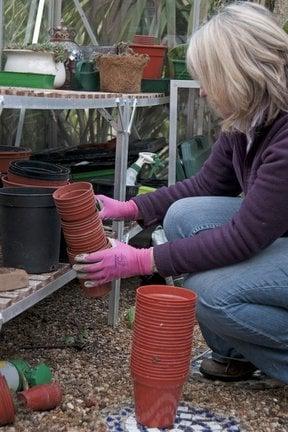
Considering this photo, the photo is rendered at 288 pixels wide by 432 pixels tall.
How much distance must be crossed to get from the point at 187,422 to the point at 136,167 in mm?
1722

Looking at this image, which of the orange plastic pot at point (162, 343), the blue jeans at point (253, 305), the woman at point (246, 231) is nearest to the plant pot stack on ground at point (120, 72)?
the woman at point (246, 231)

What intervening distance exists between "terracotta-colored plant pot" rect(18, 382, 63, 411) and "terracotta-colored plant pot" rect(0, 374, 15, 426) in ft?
0.32

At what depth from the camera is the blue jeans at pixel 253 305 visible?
227 centimetres

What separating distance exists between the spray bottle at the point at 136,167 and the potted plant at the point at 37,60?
20.7 inches

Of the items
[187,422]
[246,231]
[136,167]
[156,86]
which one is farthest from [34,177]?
Answer: [156,86]

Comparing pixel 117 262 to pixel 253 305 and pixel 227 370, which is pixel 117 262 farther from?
pixel 227 370

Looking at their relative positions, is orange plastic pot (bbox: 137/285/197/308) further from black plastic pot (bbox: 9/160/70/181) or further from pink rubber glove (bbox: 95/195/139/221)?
black plastic pot (bbox: 9/160/70/181)

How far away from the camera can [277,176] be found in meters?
2.15

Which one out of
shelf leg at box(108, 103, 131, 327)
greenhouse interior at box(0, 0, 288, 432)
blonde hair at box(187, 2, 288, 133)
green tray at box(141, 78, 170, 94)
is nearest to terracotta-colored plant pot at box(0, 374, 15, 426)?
greenhouse interior at box(0, 0, 288, 432)

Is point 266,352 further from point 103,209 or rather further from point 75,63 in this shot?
point 75,63

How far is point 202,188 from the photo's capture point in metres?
2.79

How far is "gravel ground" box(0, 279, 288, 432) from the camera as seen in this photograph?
2307mm

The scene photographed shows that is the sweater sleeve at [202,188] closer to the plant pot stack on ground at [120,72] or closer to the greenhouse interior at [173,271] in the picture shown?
the greenhouse interior at [173,271]

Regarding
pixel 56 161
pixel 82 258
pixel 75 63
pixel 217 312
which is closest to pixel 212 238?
pixel 217 312
